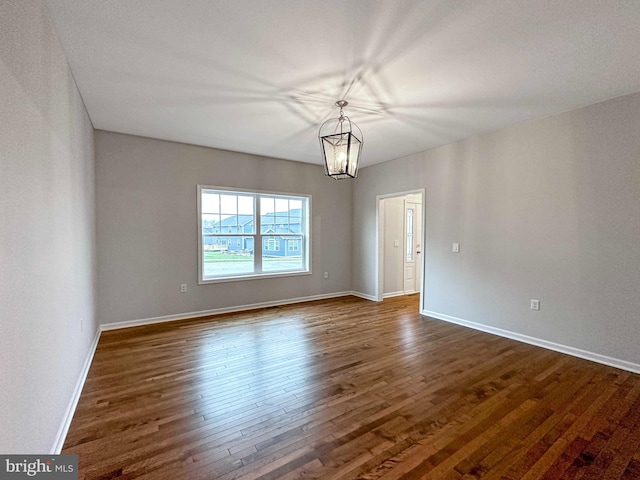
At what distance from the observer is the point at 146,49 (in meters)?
2.19

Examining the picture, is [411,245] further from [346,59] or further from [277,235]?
[346,59]

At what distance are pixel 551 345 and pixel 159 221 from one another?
5.41 m

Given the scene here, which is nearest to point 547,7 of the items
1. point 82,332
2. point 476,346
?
point 476,346

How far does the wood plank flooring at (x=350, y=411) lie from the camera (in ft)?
5.49

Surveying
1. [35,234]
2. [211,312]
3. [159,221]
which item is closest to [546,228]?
[35,234]

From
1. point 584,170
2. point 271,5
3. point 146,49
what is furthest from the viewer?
point 584,170

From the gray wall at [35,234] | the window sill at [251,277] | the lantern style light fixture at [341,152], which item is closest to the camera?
the gray wall at [35,234]

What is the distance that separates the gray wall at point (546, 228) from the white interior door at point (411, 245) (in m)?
1.65

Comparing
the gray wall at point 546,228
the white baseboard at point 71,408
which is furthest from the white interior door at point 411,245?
the white baseboard at point 71,408

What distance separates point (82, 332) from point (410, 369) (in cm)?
315

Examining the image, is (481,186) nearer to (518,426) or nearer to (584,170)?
(584,170)

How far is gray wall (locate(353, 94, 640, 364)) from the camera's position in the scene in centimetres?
288

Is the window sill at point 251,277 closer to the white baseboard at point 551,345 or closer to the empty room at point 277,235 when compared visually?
the empty room at point 277,235

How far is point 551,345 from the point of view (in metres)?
3.37
